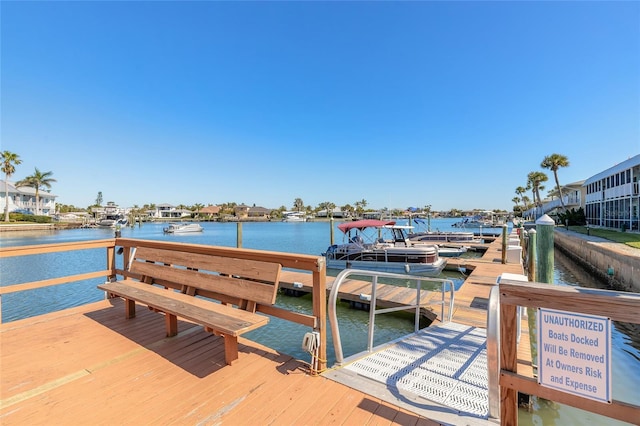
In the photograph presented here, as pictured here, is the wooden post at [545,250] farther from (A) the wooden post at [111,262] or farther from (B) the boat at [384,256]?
(A) the wooden post at [111,262]

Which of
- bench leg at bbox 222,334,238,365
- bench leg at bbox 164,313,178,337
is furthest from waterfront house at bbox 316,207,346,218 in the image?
bench leg at bbox 222,334,238,365

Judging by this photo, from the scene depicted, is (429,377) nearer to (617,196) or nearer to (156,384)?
(156,384)

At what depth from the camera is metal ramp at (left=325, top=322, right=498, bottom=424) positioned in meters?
2.54

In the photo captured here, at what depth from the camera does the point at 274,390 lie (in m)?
2.75

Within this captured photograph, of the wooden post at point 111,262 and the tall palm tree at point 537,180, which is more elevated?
the tall palm tree at point 537,180

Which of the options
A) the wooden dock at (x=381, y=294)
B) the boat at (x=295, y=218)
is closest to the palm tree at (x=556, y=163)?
the wooden dock at (x=381, y=294)

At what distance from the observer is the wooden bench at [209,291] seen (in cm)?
307

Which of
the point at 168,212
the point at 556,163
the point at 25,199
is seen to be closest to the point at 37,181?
the point at 25,199

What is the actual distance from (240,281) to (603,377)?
314 cm

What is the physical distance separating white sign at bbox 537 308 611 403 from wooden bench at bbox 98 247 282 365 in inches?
89.3

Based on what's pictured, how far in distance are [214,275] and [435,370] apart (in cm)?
288

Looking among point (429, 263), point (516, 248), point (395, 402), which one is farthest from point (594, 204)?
point (395, 402)

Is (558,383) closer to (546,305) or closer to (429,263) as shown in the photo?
(546,305)

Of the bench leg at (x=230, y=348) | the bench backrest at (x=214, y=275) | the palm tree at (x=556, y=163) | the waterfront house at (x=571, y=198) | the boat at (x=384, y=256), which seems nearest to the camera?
the bench leg at (x=230, y=348)
